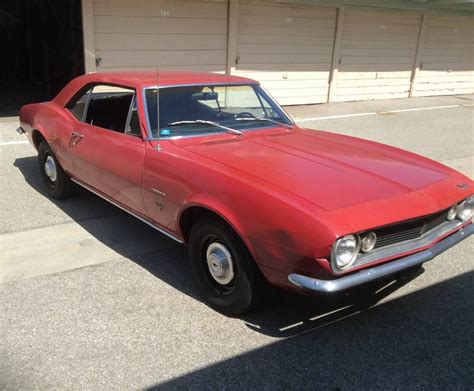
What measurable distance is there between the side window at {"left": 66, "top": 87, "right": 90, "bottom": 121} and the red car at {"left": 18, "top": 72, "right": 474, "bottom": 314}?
19 mm

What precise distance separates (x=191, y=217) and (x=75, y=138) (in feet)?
5.69

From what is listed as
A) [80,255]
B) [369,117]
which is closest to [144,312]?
[80,255]

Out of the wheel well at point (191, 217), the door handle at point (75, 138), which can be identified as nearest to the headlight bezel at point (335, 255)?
the wheel well at point (191, 217)

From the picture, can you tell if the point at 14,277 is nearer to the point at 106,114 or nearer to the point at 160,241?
the point at 160,241

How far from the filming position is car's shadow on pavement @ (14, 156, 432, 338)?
10.5 ft

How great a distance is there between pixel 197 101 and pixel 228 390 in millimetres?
2349

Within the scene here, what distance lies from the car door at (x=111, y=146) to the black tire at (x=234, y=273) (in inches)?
27.1

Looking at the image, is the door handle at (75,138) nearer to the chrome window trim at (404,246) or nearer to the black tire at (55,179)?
the black tire at (55,179)

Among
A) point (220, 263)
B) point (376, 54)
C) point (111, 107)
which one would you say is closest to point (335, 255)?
point (220, 263)

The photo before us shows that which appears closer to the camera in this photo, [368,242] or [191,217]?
[368,242]

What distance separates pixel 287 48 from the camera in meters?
11.5

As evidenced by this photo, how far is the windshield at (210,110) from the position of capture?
3809 millimetres

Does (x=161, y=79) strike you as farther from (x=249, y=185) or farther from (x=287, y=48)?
(x=287, y=48)

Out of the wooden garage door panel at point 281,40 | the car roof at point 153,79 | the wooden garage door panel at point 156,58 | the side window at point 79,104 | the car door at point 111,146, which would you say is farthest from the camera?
the wooden garage door panel at point 281,40
